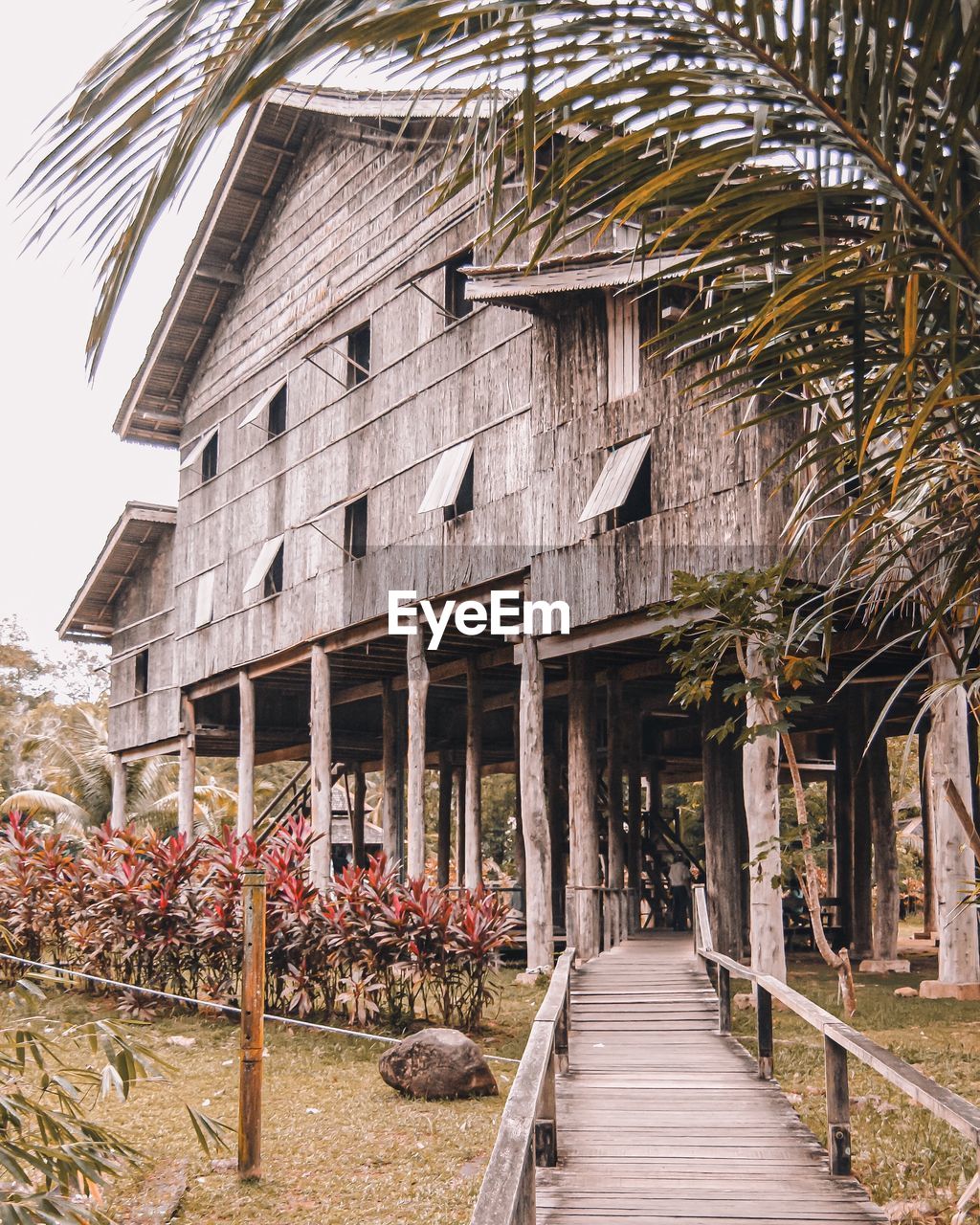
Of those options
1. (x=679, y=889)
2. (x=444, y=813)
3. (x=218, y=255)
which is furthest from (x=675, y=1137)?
(x=444, y=813)

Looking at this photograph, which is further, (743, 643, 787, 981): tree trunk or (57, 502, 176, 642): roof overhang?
(57, 502, 176, 642): roof overhang

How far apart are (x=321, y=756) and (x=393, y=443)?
14.9 ft

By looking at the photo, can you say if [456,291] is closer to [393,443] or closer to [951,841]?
[393,443]

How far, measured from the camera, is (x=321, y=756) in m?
18.5

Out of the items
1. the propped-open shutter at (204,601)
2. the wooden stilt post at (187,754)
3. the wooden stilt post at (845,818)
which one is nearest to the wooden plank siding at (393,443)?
the propped-open shutter at (204,601)

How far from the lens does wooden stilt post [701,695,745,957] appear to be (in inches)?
623

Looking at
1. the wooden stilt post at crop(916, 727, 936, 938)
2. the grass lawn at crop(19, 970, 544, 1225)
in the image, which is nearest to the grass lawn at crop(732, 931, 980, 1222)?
the grass lawn at crop(19, 970, 544, 1225)

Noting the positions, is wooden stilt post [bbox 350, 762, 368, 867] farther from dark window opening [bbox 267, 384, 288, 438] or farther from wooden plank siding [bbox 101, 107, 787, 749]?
dark window opening [bbox 267, 384, 288, 438]

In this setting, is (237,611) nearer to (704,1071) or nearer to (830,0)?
(704,1071)

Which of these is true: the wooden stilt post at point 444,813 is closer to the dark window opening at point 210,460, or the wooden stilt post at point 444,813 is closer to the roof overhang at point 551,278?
the dark window opening at point 210,460

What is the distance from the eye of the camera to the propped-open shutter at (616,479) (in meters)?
13.4

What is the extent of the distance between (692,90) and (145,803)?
31649mm

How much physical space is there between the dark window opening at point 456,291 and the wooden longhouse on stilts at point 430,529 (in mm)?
36

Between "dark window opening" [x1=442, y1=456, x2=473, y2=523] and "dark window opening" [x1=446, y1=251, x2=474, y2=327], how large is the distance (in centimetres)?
202
